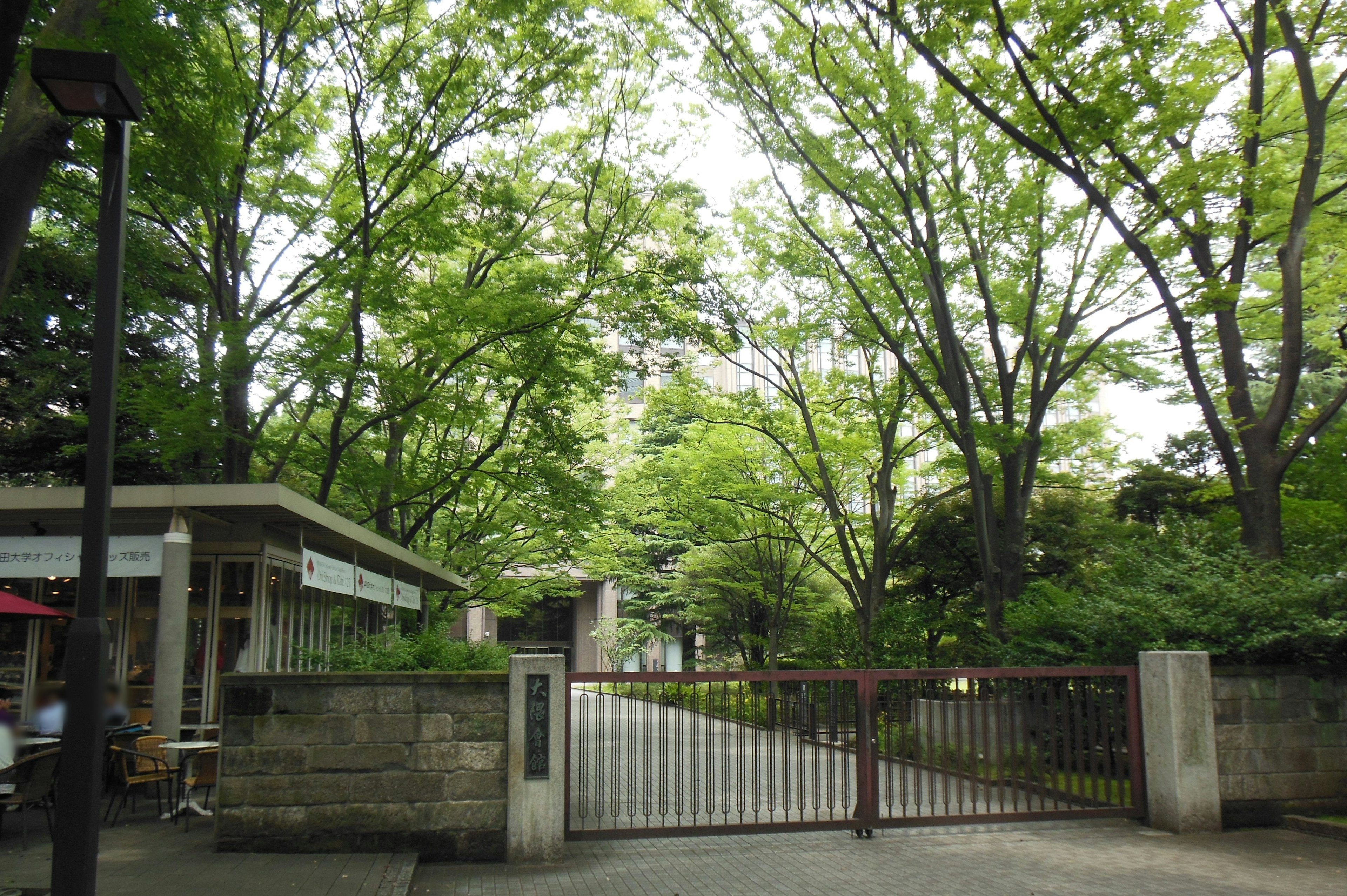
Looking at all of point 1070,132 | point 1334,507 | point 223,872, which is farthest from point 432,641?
point 1334,507

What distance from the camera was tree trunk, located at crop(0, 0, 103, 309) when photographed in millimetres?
7125

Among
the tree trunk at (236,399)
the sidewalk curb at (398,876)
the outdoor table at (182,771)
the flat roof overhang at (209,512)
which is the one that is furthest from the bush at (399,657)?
the tree trunk at (236,399)

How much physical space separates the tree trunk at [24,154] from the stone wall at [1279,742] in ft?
39.0

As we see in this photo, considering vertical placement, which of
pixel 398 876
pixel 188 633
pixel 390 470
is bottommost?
pixel 398 876

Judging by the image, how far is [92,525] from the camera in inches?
181

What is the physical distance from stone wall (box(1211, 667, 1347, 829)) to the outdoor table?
10.3 meters

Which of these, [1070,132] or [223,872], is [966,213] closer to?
[1070,132]

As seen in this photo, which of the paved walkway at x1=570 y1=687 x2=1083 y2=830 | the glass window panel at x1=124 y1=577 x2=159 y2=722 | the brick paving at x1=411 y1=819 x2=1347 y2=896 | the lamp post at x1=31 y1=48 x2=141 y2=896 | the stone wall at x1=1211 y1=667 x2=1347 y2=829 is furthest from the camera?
the glass window panel at x1=124 y1=577 x2=159 y2=722

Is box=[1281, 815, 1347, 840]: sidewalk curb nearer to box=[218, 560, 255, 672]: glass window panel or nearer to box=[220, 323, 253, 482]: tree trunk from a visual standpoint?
box=[218, 560, 255, 672]: glass window panel

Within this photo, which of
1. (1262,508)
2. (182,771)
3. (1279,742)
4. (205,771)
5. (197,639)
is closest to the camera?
(182,771)

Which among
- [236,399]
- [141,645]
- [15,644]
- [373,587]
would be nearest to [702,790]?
[373,587]

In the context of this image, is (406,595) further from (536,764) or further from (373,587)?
(536,764)

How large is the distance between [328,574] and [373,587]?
2.91 m

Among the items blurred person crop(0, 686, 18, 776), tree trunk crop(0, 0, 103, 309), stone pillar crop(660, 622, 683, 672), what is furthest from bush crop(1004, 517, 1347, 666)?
stone pillar crop(660, 622, 683, 672)
